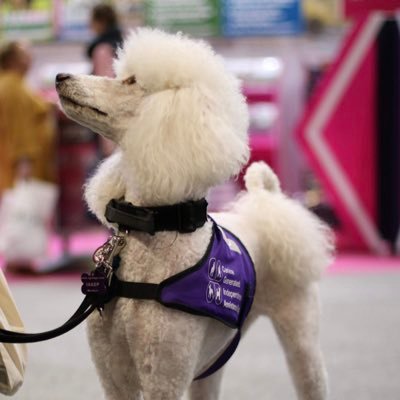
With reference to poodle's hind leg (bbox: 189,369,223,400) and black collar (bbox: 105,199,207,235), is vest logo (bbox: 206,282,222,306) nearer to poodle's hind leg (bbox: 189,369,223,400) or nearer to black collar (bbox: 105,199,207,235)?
black collar (bbox: 105,199,207,235)

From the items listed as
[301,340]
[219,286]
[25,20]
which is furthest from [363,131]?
[219,286]

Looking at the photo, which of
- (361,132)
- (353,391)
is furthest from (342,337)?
(361,132)

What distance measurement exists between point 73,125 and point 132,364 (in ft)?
12.6

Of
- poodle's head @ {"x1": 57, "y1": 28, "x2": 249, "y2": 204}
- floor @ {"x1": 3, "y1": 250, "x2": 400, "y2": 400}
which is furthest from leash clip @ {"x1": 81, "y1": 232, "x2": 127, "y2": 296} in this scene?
floor @ {"x1": 3, "y1": 250, "x2": 400, "y2": 400}

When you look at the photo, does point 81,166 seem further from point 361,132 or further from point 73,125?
point 361,132

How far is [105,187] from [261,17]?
6.03m

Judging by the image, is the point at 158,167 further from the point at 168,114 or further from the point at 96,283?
the point at 96,283

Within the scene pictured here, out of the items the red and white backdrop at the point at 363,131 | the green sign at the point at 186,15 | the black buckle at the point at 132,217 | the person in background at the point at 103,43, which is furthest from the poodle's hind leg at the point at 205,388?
the green sign at the point at 186,15

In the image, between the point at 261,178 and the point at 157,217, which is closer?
the point at 157,217

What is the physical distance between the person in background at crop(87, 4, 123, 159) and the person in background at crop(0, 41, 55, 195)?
14.9 inches

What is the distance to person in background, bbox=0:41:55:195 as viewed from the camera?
5.21 meters

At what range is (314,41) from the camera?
772 cm

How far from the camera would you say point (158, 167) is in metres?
1.64

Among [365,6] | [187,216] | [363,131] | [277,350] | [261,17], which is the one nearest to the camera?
[187,216]
